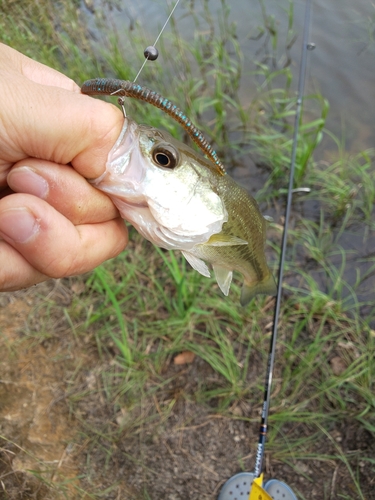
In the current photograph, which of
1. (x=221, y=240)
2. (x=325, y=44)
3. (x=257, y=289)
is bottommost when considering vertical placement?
(x=257, y=289)

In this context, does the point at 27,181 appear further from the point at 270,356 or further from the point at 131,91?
the point at 270,356

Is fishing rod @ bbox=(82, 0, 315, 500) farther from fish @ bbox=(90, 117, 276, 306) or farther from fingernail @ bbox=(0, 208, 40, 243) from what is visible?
fingernail @ bbox=(0, 208, 40, 243)

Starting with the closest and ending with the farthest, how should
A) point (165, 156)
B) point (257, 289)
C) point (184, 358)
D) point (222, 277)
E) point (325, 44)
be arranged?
point (165, 156) < point (222, 277) < point (257, 289) < point (184, 358) < point (325, 44)

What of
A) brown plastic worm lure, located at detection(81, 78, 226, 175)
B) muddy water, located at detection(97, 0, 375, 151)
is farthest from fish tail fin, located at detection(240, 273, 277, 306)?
muddy water, located at detection(97, 0, 375, 151)

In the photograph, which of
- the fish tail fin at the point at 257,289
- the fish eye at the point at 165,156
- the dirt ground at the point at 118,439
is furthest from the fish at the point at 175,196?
the dirt ground at the point at 118,439

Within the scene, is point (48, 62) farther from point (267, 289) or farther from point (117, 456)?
point (117, 456)

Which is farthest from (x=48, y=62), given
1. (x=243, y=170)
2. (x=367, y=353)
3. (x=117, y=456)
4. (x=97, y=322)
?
(x=367, y=353)

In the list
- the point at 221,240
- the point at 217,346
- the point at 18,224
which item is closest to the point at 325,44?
the point at 217,346
